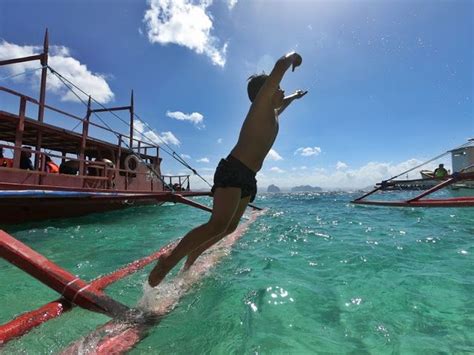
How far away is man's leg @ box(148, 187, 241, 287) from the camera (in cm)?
268

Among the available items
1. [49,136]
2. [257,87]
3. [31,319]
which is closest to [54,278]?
[31,319]

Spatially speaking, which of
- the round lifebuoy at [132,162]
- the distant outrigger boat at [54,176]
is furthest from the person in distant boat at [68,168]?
the round lifebuoy at [132,162]

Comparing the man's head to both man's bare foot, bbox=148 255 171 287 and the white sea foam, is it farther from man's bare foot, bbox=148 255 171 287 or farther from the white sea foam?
the white sea foam

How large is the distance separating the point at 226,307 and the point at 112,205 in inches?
509

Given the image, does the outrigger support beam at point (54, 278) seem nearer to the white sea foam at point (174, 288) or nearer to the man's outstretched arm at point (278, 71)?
the white sea foam at point (174, 288)

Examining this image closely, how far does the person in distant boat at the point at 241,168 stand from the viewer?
106 inches

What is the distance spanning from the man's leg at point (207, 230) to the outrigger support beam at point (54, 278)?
0.47 meters

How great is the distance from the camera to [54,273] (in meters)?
2.30

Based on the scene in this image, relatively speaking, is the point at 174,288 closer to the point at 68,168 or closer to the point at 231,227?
the point at 231,227

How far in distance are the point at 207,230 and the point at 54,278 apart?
1190 millimetres

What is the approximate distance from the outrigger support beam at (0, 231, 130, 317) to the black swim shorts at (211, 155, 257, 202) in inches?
49.1

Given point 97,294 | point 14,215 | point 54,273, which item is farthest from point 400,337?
point 14,215

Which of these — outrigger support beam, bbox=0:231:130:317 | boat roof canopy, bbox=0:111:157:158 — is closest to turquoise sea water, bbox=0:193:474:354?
outrigger support beam, bbox=0:231:130:317

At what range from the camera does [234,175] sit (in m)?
2.76
